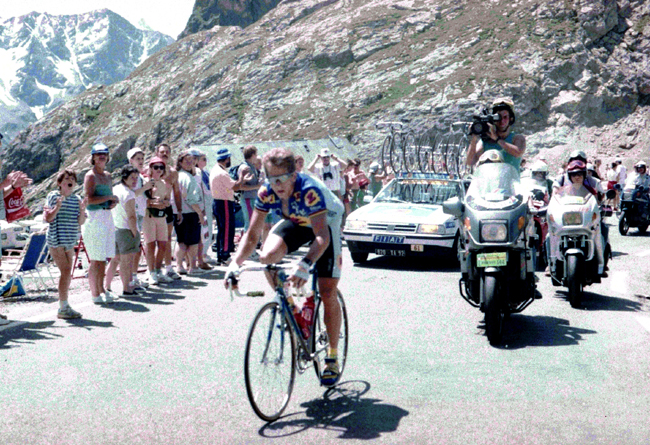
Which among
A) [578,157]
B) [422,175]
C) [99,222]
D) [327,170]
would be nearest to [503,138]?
[578,157]

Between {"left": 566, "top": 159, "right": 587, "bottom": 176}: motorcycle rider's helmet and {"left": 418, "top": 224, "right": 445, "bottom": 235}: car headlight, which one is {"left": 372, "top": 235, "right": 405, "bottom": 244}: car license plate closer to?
{"left": 418, "top": 224, "right": 445, "bottom": 235}: car headlight

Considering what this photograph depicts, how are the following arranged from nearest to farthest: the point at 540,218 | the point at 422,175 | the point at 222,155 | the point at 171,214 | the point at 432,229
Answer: the point at 171,214
the point at 540,218
the point at 432,229
the point at 222,155
the point at 422,175

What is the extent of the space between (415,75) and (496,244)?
7589 centimetres

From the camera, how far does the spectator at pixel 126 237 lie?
10820mm

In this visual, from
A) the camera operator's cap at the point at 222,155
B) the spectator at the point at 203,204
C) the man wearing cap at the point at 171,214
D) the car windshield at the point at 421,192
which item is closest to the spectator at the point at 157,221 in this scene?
the man wearing cap at the point at 171,214

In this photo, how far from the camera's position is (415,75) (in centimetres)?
8212

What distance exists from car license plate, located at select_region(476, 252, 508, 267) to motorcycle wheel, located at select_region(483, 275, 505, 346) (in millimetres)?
201

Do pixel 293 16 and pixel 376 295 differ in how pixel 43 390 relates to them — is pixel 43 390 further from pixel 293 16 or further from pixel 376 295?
pixel 293 16

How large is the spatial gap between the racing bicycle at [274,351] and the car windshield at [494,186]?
9.48ft

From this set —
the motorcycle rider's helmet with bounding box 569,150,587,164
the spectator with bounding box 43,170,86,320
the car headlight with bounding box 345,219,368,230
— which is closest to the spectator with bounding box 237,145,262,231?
the car headlight with bounding box 345,219,368,230

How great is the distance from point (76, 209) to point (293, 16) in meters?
119

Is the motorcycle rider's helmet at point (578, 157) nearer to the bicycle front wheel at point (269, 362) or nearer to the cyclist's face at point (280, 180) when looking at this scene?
the cyclist's face at point (280, 180)

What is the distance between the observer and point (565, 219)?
9.91 meters

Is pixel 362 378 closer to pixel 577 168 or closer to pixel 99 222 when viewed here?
pixel 577 168
